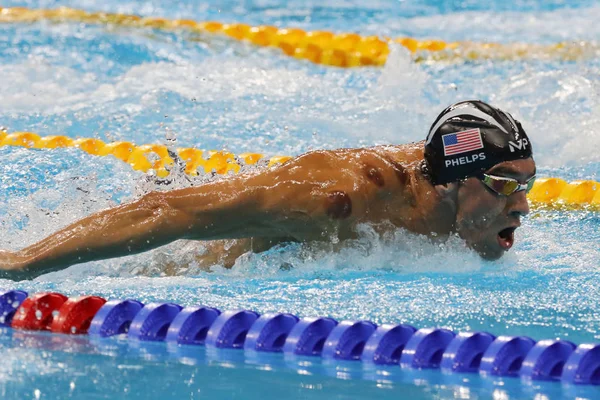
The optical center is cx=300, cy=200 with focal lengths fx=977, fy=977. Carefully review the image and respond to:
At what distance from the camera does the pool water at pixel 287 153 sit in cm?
255

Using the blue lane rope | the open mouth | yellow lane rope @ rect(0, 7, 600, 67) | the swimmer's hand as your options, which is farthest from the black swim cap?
yellow lane rope @ rect(0, 7, 600, 67)

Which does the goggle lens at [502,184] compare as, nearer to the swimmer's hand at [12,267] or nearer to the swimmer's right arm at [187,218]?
the swimmer's right arm at [187,218]

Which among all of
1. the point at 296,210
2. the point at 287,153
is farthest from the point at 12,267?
the point at 287,153

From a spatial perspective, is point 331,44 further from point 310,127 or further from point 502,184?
point 502,184

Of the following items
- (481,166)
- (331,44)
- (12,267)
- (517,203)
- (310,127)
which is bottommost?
(12,267)

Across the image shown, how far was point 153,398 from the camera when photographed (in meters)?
2.30

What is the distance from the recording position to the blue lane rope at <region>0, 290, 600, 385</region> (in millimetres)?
2520

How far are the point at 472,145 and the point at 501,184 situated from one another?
0.17 metres

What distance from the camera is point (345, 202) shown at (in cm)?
328

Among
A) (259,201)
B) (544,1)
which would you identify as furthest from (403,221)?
(544,1)

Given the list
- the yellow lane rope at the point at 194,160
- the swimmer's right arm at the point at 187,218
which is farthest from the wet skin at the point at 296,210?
the yellow lane rope at the point at 194,160

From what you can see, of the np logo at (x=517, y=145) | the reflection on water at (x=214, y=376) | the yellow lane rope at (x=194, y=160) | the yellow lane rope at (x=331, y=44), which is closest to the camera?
the reflection on water at (x=214, y=376)

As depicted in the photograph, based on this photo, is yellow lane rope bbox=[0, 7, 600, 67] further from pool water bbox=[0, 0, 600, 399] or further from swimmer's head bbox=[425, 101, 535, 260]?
swimmer's head bbox=[425, 101, 535, 260]

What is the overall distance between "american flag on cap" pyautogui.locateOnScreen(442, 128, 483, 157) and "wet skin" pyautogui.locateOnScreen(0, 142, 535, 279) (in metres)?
0.13
